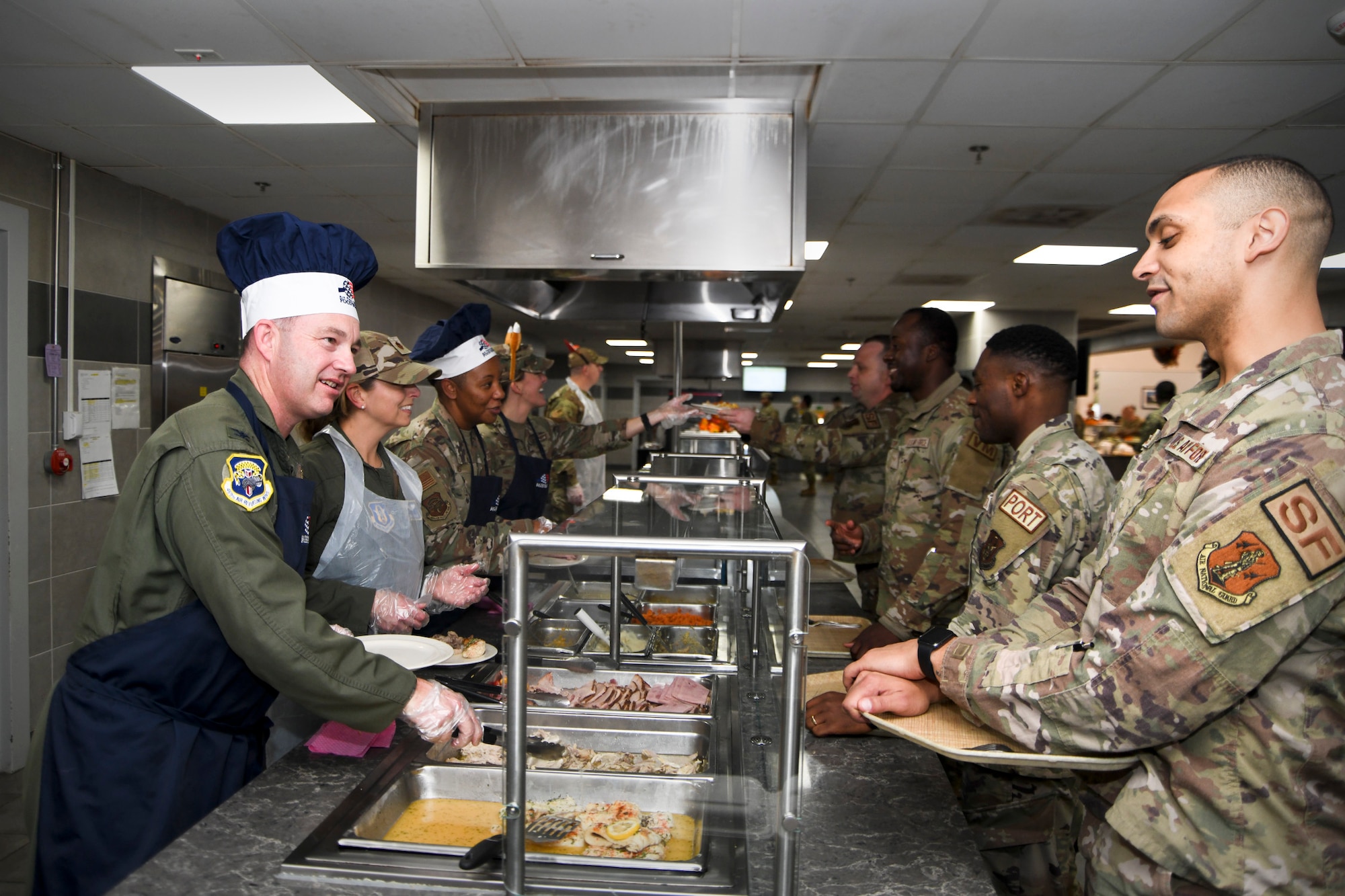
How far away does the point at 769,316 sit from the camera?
4.18 m

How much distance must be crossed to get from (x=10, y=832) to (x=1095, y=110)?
462cm

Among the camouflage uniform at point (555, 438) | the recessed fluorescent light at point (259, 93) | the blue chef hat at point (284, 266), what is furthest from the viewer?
the camouflage uniform at point (555, 438)

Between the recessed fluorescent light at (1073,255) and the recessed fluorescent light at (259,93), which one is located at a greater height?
the recessed fluorescent light at (1073,255)

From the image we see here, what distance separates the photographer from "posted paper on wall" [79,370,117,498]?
12.2ft

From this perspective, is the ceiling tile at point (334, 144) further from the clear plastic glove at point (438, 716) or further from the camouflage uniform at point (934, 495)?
the clear plastic glove at point (438, 716)

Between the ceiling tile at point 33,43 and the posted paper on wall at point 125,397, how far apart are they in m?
1.71

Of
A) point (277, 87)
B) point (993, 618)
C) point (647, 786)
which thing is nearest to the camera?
point (647, 786)

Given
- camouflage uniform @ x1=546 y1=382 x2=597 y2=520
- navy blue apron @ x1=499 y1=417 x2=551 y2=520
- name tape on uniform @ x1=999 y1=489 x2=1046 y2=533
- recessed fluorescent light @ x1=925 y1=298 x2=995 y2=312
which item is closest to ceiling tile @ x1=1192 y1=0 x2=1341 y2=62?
name tape on uniform @ x1=999 y1=489 x2=1046 y2=533

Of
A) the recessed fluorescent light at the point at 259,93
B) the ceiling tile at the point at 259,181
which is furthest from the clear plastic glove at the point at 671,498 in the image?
the ceiling tile at the point at 259,181

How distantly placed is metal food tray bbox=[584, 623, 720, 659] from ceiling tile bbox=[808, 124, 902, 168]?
6.57 feet

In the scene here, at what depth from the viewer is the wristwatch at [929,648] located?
1.27m

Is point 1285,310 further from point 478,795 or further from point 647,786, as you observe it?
point 478,795

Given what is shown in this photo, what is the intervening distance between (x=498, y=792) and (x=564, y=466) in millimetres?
4296

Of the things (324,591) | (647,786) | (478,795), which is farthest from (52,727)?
(647,786)
